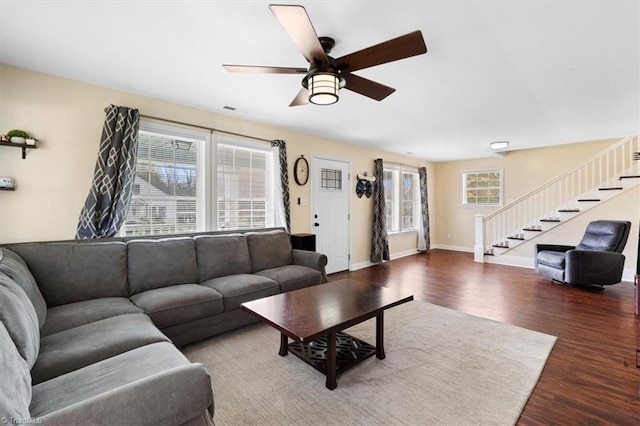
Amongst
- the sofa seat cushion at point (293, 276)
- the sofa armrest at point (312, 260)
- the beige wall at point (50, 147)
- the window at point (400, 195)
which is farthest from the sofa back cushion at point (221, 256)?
the window at point (400, 195)

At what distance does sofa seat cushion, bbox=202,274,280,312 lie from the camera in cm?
271

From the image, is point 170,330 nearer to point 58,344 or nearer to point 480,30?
point 58,344

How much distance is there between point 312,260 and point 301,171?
1.72 meters

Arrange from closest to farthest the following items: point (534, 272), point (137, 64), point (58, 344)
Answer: point (58, 344) → point (137, 64) → point (534, 272)

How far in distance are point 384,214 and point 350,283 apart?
11.5 ft

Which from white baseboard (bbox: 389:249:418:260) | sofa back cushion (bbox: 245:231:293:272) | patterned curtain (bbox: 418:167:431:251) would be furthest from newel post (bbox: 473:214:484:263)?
sofa back cushion (bbox: 245:231:293:272)

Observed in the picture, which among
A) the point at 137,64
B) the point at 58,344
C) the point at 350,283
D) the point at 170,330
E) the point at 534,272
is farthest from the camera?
the point at 534,272

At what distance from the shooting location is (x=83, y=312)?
2.06 metres

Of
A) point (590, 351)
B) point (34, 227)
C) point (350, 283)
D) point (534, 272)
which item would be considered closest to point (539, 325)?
point (590, 351)

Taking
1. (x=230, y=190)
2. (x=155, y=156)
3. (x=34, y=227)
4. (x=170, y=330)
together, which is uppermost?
(x=155, y=156)

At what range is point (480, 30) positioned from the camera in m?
2.04

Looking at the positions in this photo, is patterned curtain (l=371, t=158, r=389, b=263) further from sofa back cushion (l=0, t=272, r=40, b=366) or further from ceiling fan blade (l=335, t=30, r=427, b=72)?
sofa back cushion (l=0, t=272, r=40, b=366)

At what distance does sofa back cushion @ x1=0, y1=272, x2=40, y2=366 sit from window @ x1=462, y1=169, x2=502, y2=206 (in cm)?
815

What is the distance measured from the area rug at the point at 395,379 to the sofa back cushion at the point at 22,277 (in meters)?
1.09
